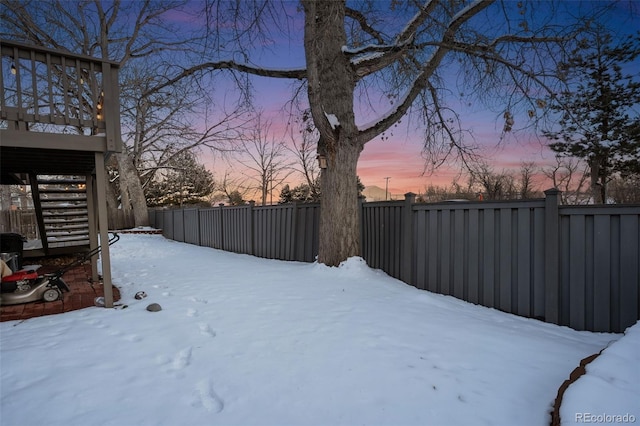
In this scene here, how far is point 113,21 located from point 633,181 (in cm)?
2484

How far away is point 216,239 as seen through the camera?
32.7 feet

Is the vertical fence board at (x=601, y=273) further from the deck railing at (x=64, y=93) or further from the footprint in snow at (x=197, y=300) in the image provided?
the deck railing at (x=64, y=93)

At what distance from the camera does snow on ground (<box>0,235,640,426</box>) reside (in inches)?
71.2

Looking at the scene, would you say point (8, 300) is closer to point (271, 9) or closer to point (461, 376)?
point (461, 376)

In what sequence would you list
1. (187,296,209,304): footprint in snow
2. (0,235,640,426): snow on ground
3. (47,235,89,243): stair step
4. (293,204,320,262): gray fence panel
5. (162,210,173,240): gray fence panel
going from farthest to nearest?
(162,210,173,240): gray fence panel
(47,235,89,243): stair step
(293,204,320,262): gray fence panel
(187,296,209,304): footprint in snow
(0,235,640,426): snow on ground

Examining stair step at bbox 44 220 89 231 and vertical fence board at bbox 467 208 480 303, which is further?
stair step at bbox 44 220 89 231

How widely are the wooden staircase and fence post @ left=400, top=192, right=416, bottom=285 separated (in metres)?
6.32

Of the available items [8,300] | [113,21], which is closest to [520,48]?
[8,300]

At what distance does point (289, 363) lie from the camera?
237 cm

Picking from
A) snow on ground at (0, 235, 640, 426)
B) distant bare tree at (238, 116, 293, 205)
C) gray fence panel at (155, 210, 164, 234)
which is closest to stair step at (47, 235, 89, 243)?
snow on ground at (0, 235, 640, 426)

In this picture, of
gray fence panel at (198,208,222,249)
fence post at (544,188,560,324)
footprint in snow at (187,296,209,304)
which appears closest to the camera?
fence post at (544,188,560,324)

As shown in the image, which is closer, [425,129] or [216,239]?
[425,129]

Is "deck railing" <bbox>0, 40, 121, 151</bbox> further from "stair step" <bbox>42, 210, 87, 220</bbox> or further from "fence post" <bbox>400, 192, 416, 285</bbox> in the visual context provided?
"stair step" <bbox>42, 210, 87, 220</bbox>

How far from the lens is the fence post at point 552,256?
330cm
